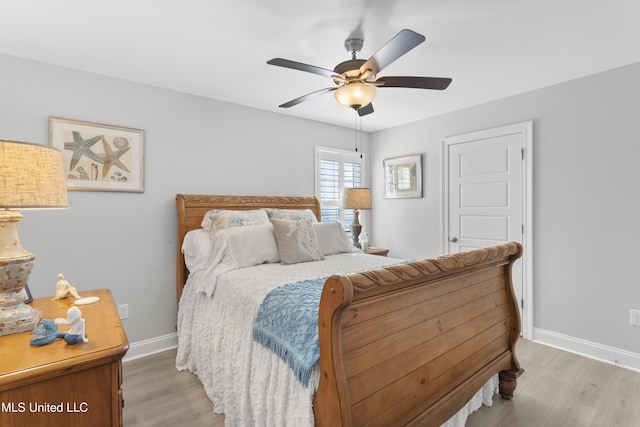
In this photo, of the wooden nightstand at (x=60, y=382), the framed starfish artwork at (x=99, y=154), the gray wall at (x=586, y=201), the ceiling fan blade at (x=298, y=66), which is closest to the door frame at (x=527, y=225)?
the gray wall at (x=586, y=201)

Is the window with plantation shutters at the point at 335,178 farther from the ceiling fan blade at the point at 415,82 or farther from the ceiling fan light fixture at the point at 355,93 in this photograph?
the ceiling fan blade at the point at 415,82

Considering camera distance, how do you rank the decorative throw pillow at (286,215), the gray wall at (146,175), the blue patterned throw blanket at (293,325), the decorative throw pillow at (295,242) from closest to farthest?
the blue patterned throw blanket at (293,325), the gray wall at (146,175), the decorative throw pillow at (295,242), the decorative throw pillow at (286,215)

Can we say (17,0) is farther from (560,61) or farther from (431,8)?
(560,61)

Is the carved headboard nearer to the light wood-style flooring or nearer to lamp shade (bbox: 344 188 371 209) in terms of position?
the light wood-style flooring

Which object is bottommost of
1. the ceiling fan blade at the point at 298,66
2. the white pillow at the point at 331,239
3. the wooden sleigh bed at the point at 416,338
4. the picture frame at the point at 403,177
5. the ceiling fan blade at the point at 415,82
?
the wooden sleigh bed at the point at 416,338

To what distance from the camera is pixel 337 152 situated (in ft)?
13.9

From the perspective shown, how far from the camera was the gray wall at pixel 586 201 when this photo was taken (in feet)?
8.21

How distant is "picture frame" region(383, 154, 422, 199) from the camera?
4004mm

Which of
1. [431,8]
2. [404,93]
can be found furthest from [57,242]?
[404,93]

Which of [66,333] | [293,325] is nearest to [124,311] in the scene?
[66,333]

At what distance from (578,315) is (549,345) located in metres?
0.39

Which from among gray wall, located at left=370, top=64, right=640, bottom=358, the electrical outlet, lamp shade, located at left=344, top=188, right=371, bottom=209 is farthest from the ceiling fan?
the electrical outlet

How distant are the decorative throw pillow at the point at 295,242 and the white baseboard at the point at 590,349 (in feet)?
7.54

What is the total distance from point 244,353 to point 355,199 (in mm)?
2493
